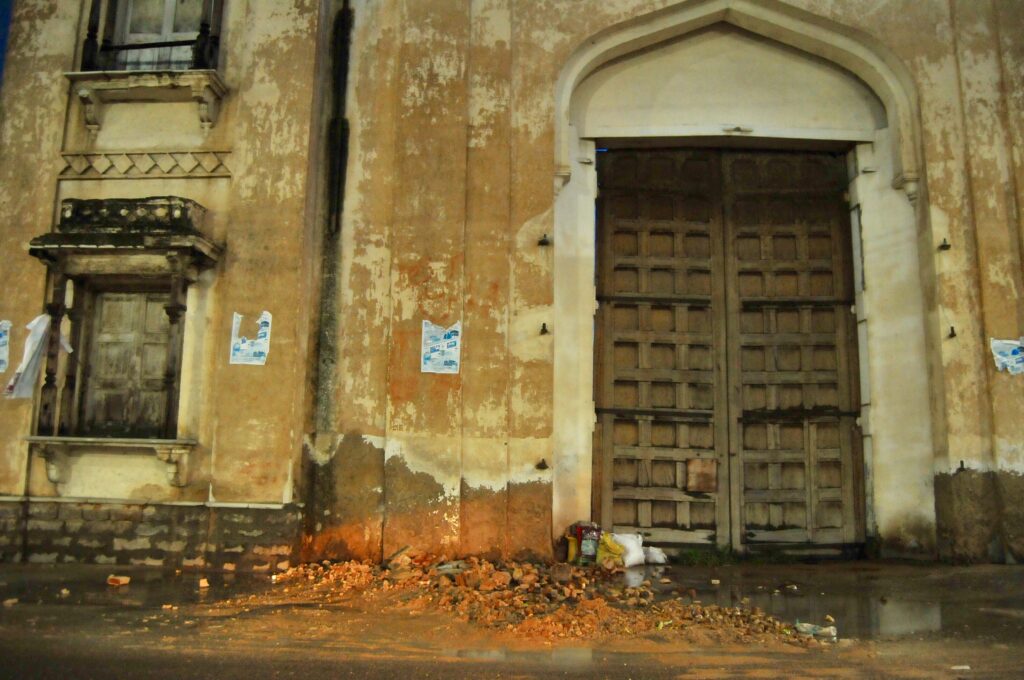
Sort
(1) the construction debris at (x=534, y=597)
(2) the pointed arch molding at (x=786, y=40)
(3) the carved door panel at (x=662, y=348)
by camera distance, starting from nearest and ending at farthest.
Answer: (1) the construction debris at (x=534, y=597), (2) the pointed arch molding at (x=786, y=40), (3) the carved door panel at (x=662, y=348)

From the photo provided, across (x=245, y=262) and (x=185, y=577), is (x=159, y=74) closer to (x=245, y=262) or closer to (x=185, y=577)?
(x=245, y=262)

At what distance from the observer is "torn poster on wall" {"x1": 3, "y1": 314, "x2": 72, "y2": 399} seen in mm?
6504

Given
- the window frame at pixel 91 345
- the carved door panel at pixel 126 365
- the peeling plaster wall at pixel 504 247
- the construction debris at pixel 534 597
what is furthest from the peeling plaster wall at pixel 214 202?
the construction debris at pixel 534 597

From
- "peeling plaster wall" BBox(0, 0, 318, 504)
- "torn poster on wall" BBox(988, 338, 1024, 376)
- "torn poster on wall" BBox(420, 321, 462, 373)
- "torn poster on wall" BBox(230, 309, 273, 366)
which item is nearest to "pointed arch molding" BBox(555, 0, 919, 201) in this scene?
"torn poster on wall" BBox(988, 338, 1024, 376)

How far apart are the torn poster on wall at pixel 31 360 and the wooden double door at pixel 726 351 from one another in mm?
4933

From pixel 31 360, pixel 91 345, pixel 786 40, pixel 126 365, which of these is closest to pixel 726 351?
pixel 786 40

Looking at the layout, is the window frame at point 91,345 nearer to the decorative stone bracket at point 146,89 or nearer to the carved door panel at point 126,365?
the carved door panel at point 126,365

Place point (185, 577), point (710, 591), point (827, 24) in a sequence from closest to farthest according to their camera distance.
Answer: point (710, 591) < point (185, 577) < point (827, 24)

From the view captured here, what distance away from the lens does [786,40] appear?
731 centimetres

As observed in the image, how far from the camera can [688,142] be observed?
293 inches

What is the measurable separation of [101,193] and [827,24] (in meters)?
6.85

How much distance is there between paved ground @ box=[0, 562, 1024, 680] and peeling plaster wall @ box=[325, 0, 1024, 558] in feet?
4.60

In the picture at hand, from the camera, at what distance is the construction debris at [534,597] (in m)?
4.50

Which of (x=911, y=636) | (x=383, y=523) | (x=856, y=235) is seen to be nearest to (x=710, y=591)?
(x=911, y=636)
